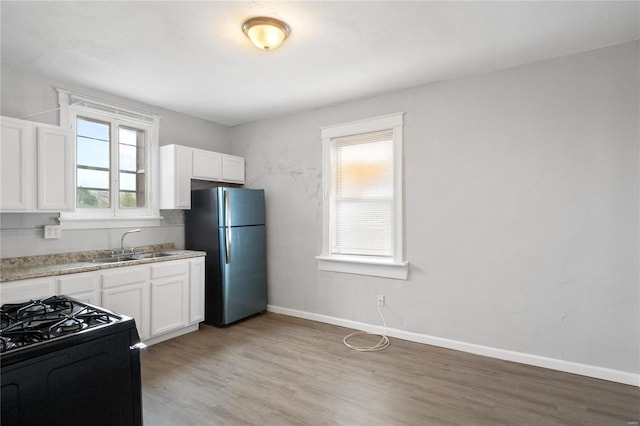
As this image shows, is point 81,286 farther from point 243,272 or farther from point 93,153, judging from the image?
point 243,272

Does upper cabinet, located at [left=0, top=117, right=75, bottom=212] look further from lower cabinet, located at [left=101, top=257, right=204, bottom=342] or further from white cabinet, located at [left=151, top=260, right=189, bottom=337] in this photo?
white cabinet, located at [left=151, top=260, right=189, bottom=337]

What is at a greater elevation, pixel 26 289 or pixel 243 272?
pixel 26 289

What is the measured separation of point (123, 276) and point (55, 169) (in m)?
1.06

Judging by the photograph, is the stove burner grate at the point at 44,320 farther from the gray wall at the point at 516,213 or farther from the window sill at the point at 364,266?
the window sill at the point at 364,266

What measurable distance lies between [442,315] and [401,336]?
1.61 ft

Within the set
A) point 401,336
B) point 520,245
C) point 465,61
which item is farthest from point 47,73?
point 520,245

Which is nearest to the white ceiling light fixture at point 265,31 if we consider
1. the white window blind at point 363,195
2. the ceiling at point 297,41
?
the ceiling at point 297,41

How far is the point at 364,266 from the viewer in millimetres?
3686

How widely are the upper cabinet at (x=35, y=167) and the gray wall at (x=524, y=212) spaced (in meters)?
2.73

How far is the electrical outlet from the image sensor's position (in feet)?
9.86

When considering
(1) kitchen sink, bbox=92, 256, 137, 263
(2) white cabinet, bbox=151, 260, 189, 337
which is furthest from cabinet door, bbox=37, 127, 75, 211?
(2) white cabinet, bbox=151, 260, 189, 337

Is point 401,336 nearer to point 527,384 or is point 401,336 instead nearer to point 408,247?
point 408,247

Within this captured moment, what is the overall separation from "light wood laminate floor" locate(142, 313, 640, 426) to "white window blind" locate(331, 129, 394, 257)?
1.12 meters

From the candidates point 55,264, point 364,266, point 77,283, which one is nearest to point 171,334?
point 77,283
